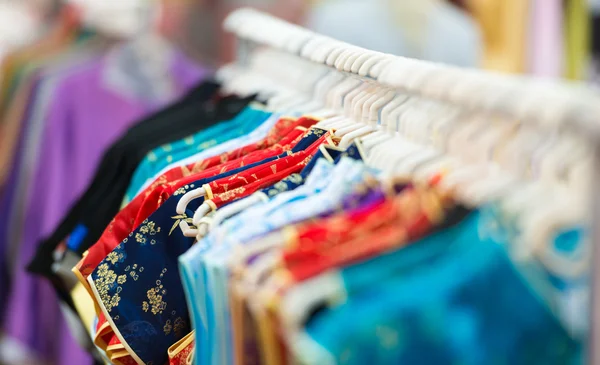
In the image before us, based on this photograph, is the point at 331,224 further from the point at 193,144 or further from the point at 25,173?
the point at 25,173

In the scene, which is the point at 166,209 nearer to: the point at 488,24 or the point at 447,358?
the point at 447,358

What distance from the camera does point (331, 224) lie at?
663mm

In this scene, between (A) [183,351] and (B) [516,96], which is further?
(A) [183,351]

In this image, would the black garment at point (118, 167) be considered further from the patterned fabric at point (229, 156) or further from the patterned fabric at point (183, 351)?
the patterned fabric at point (183, 351)

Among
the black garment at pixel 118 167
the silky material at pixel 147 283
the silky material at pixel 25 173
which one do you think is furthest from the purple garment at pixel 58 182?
the silky material at pixel 147 283

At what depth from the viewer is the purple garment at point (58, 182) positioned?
1.76 metres

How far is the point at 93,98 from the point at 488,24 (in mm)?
952

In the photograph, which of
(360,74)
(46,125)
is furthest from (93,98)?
(360,74)

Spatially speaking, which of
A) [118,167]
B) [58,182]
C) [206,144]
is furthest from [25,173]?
[206,144]

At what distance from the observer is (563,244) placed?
2.01 ft

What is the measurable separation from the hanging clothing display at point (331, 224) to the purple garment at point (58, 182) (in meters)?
0.51

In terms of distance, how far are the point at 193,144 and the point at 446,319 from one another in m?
0.60

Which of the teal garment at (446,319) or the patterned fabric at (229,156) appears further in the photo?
the patterned fabric at (229,156)

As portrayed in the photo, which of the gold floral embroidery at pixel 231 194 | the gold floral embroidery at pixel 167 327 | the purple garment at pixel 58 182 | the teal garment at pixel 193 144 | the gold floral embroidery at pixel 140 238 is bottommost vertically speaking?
the purple garment at pixel 58 182
